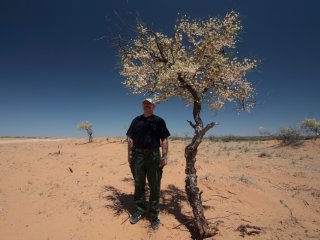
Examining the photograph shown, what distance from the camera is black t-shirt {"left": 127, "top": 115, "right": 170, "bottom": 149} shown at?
264 inches

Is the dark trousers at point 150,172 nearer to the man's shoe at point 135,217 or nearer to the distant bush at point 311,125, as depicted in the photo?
the man's shoe at point 135,217

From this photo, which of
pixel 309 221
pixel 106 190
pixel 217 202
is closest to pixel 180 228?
pixel 217 202

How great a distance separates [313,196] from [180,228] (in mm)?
→ 6466

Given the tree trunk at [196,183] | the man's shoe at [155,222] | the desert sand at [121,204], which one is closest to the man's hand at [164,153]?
the tree trunk at [196,183]

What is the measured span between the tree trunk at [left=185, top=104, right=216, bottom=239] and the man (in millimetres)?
756

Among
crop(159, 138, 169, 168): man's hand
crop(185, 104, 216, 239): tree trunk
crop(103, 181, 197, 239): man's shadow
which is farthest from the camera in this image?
crop(103, 181, 197, 239): man's shadow

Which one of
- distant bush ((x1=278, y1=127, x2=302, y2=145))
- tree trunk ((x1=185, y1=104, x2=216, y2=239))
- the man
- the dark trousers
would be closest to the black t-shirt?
the man

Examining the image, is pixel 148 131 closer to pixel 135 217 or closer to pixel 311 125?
pixel 135 217

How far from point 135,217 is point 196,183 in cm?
162

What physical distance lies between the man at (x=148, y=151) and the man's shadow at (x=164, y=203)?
740 millimetres

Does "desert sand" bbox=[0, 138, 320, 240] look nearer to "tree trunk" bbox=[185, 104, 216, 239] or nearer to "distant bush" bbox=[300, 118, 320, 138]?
"tree trunk" bbox=[185, 104, 216, 239]

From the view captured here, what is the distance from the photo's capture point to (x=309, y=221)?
26.2 feet

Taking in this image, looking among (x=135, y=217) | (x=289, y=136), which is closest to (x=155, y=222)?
(x=135, y=217)

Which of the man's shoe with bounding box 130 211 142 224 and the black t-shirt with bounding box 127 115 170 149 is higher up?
the black t-shirt with bounding box 127 115 170 149
